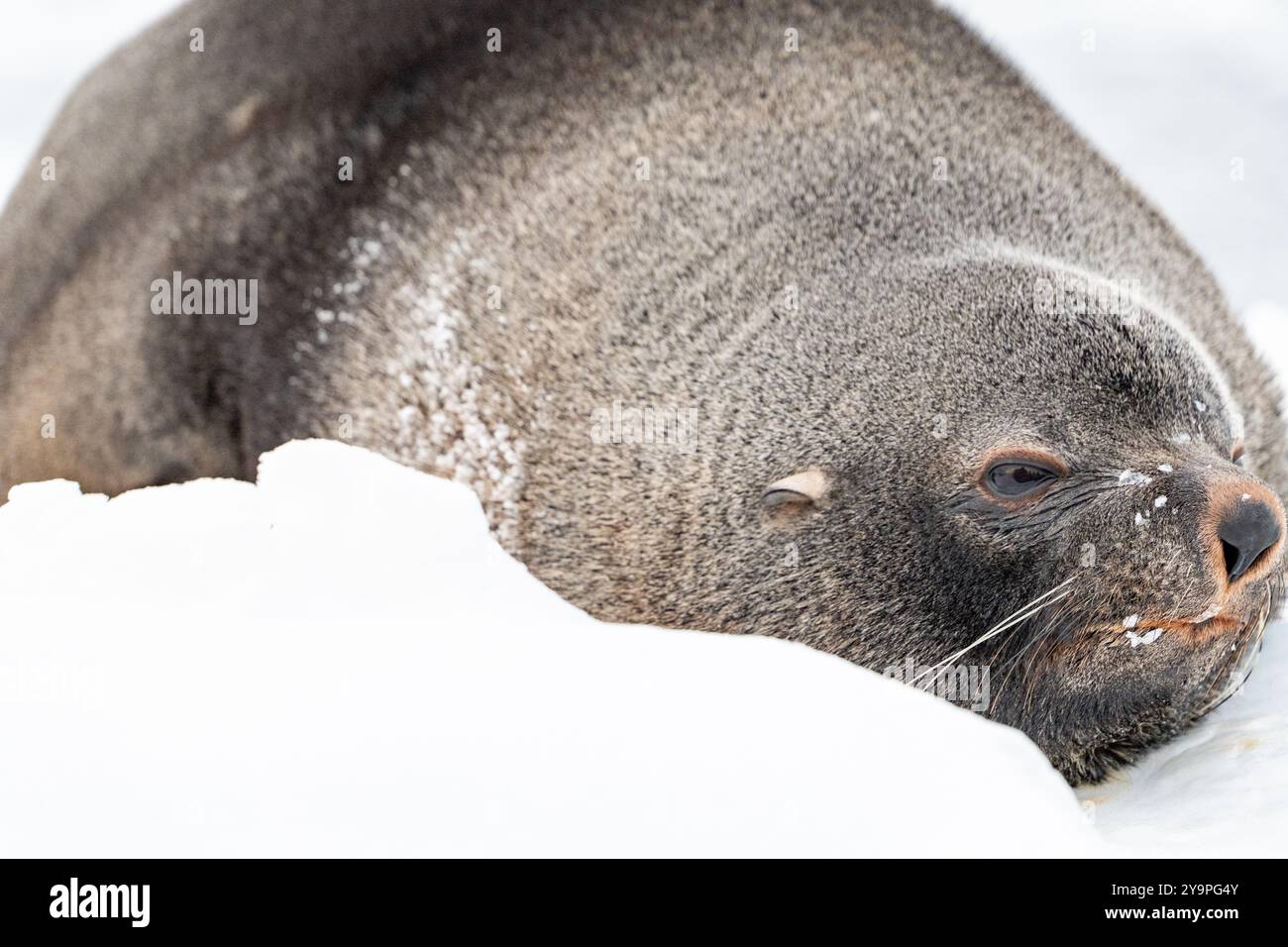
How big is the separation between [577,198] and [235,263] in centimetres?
152

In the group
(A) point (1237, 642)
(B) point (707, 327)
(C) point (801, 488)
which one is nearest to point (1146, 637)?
(A) point (1237, 642)

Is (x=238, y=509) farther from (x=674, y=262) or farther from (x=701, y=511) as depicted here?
(x=674, y=262)

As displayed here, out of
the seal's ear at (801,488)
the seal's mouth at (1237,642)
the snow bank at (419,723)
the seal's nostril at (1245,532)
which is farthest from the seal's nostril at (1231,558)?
the seal's ear at (801,488)

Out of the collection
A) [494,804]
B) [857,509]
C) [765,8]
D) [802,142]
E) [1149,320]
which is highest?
[765,8]

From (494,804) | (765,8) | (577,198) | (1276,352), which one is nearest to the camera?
(494,804)

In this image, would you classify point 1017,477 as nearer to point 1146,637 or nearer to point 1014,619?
point 1014,619

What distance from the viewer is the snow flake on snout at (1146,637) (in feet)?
13.2

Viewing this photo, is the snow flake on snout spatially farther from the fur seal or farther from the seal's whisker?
the seal's whisker

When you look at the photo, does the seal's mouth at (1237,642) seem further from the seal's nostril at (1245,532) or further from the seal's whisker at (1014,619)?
the seal's whisker at (1014,619)

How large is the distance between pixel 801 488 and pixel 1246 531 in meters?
1.19

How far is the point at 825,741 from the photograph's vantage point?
10.5 feet

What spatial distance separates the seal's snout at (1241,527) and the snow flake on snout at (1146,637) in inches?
8.6

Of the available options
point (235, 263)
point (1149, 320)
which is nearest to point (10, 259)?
point (235, 263)

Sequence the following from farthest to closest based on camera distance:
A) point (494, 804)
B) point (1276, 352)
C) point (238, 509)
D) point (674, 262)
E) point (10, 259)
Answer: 1. point (1276, 352)
2. point (10, 259)
3. point (674, 262)
4. point (238, 509)
5. point (494, 804)
